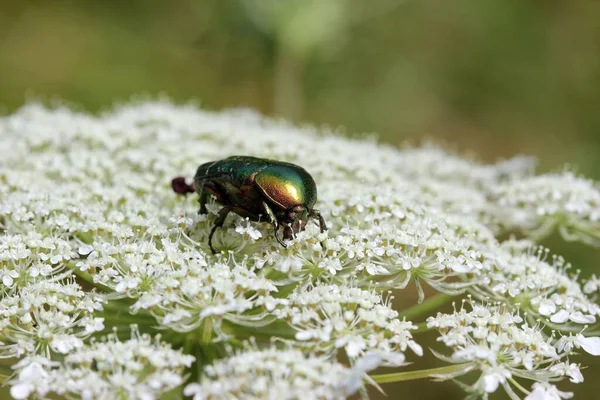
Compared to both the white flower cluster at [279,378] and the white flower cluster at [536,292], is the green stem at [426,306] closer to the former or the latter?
the white flower cluster at [536,292]

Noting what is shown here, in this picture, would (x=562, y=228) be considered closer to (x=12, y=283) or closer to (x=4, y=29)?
(x=12, y=283)

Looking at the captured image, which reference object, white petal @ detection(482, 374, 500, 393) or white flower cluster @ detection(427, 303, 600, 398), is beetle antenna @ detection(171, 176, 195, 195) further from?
white petal @ detection(482, 374, 500, 393)

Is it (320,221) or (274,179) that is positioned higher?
(274,179)

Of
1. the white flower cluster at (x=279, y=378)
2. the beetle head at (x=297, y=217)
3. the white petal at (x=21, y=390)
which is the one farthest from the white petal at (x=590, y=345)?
the white petal at (x=21, y=390)

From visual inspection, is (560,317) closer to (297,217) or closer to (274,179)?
(297,217)

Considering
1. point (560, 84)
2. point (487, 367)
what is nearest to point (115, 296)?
point (487, 367)

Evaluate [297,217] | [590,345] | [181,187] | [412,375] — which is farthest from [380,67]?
[412,375]

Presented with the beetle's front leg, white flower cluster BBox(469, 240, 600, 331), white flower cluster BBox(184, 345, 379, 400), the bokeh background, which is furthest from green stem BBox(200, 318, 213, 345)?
the bokeh background
